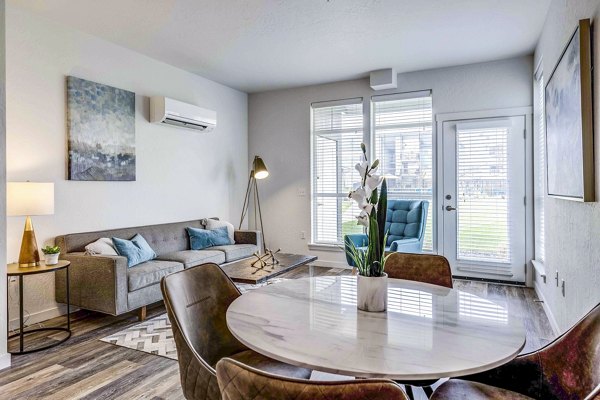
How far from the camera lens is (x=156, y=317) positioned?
3.52 m

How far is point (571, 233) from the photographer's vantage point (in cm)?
249

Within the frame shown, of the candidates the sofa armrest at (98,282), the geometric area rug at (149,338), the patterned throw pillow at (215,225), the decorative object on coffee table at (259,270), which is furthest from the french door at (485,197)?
the sofa armrest at (98,282)

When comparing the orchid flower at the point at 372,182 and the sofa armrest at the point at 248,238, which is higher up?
the orchid flower at the point at 372,182

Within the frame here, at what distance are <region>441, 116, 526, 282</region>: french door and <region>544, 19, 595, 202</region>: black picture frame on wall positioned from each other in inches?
66.0

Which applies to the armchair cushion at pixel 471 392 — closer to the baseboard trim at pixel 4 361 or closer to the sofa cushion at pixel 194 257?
the baseboard trim at pixel 4 361

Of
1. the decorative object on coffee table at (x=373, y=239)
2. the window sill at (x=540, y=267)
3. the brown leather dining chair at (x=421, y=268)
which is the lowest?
the window sill at (x=540, y=267)

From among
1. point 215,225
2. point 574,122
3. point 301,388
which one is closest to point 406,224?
point 215,225

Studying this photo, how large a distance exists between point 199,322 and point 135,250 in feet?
7.84

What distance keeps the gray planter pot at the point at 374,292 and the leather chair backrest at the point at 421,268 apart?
0.72 m

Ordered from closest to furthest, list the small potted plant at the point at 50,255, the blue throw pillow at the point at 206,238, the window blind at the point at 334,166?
the small potted plant at the point at 50,255 < the blue throw pillow at the point at 206,238 < the window blind at the point at 334,166

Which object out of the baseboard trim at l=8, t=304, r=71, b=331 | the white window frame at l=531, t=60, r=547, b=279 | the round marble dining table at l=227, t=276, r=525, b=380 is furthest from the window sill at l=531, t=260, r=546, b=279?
the baseboard trim at l=8, t=304, r=71, b=331

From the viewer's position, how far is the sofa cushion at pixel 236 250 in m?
4.50

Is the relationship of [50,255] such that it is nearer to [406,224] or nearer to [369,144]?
[406,224]

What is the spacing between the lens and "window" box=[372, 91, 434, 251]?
5055 mm
